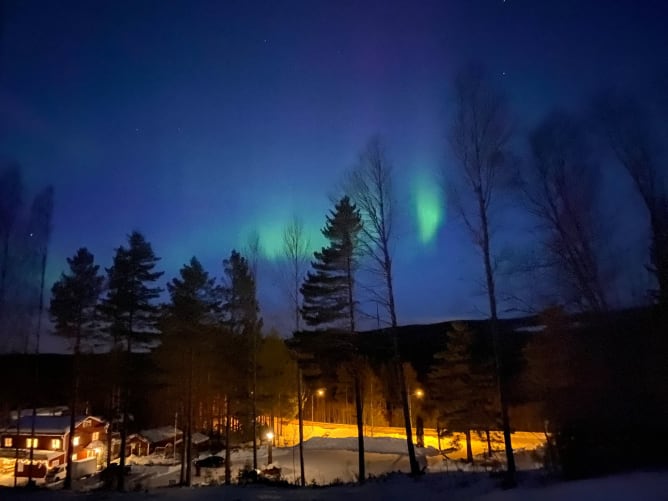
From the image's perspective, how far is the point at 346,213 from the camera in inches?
728

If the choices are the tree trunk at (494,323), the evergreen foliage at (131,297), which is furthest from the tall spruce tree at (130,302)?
the tree trunk at (494,323)

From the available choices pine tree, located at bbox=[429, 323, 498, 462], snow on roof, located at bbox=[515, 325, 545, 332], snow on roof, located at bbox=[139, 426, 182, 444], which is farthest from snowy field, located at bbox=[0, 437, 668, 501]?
snow on roof, located at bbox=[139, 426, 182, 444]

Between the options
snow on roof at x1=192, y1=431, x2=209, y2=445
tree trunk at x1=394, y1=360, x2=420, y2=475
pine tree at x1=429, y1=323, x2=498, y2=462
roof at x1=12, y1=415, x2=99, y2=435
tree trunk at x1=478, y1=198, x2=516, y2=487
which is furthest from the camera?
snow on roof at x1=192, y1=431, x2=209, y2=445

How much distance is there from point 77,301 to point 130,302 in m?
2.30

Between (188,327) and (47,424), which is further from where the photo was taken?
(47,424)

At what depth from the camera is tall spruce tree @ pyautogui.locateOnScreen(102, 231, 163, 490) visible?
21.7 m

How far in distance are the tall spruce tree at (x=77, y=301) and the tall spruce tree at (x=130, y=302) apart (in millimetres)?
652

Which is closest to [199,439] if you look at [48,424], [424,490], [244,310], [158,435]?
[158,435]

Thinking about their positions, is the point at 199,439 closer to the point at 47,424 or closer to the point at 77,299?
the point at 47,424

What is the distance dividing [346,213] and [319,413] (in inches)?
1990

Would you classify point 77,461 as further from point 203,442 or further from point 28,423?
point 203,442

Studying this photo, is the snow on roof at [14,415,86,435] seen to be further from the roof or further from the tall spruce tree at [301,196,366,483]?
the tall spruce tree at [301,196,366,483]

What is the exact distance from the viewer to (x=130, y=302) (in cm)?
2177

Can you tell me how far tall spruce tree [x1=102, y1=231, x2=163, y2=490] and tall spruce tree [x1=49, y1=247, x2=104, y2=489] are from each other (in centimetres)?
65
